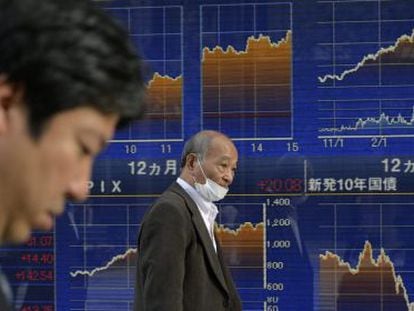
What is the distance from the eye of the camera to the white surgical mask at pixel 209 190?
4.20m

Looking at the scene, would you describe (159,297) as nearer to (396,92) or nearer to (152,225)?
(152,225)

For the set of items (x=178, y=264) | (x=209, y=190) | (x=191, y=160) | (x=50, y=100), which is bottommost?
(x=178, y=264)

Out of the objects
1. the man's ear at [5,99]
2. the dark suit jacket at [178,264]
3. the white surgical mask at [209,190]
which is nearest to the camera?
the man's ear at [5,99]

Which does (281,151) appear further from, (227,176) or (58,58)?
(58,58)

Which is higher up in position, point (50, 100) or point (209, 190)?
point (50, 100)

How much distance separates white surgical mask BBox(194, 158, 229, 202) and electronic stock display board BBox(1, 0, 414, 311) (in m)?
0.78

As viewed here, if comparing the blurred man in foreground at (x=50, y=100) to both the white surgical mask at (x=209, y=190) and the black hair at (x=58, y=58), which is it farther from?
the white surgical mask at (x=209, y=190)

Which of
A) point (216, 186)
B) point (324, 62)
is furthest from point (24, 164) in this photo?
point (324, 62)

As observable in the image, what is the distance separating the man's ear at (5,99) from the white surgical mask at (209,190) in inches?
119

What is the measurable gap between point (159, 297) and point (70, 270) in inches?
62.5

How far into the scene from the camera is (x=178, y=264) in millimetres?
3777

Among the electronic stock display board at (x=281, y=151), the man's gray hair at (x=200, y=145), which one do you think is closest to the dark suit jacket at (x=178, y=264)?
the man's gray hair at (x=200, y=145)

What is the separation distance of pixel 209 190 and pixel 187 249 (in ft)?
1.39

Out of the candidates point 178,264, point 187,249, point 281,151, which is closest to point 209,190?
point 187,249
